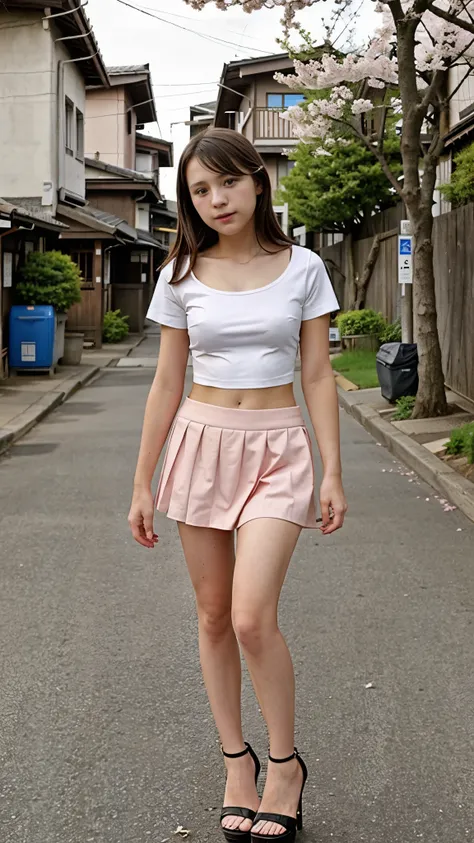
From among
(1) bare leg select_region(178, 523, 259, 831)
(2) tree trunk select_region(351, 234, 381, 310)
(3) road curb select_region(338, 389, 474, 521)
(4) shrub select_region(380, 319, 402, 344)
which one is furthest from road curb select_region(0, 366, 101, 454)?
(1) bare leg select_region(178, 523, 259, 831)

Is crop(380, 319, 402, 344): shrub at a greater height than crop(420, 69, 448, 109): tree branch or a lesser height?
lesser

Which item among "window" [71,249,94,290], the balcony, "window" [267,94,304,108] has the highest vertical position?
"window" [267,94,304,108]

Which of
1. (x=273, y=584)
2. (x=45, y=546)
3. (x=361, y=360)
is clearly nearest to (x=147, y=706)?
(x=273, y=584)

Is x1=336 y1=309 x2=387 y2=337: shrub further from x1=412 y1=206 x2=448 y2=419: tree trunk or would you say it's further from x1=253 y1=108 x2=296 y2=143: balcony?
x1=253 y1=108 x2=296 y2=143: balcony

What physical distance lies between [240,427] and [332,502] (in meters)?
0.34

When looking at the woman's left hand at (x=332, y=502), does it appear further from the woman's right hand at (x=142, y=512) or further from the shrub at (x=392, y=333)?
the shrub at (x=392, y=333)

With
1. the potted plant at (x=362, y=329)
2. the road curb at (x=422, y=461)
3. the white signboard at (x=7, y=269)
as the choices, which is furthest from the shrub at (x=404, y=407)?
the white signboard at (x=7, y=269)

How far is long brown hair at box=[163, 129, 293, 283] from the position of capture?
10.3 feet

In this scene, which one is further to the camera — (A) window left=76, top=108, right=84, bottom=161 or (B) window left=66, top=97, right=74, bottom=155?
(A) window left=76, top=108, right=84, bottom=161

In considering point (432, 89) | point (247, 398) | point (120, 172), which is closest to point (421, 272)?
point (432, 89)

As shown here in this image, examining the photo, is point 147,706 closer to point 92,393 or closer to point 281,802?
point 281,802

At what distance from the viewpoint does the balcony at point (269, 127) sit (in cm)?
4138

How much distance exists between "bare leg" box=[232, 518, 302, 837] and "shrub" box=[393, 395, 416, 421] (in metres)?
10.6

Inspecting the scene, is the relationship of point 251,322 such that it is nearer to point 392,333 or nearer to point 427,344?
point 427,344
